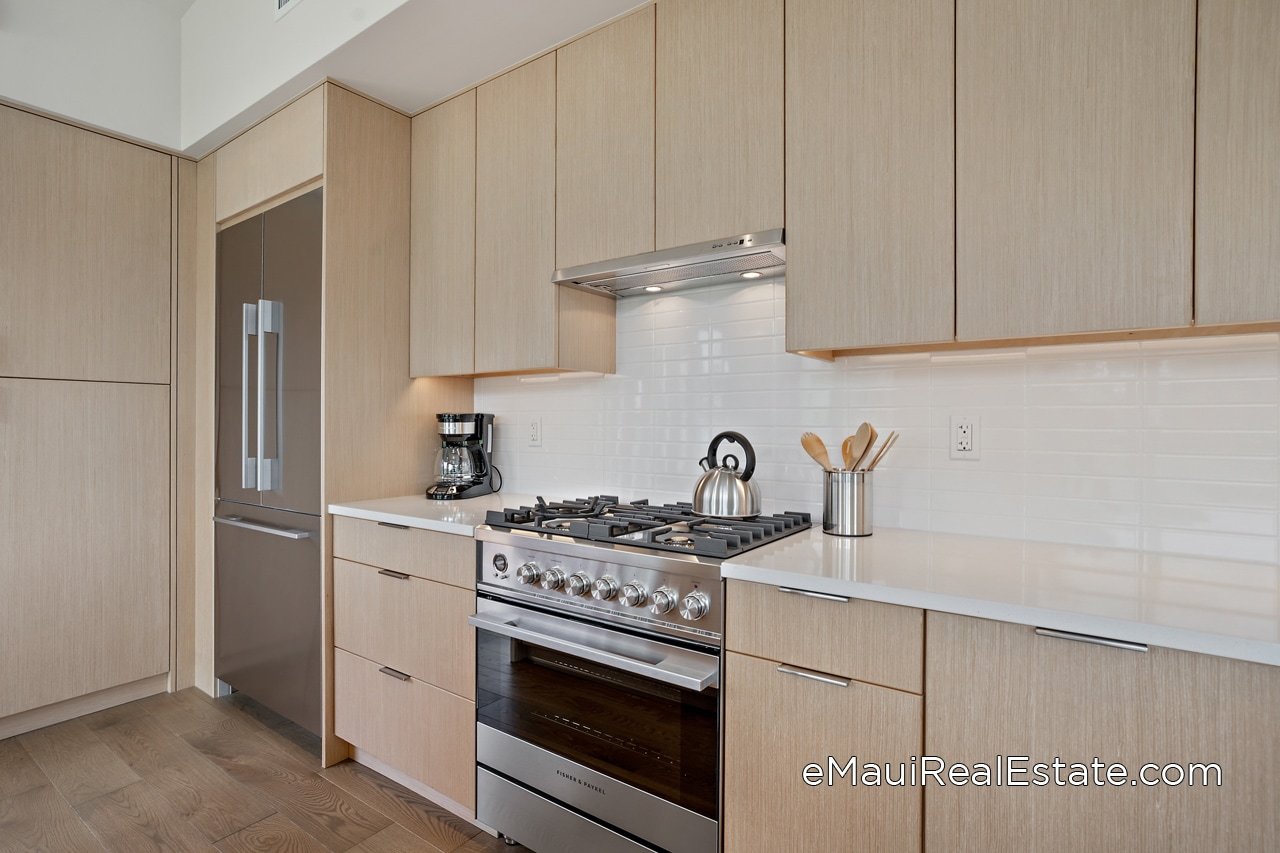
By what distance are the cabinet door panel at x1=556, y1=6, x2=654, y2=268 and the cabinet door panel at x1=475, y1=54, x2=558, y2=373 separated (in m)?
0.06

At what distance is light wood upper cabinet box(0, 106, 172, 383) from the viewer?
2.56 metres

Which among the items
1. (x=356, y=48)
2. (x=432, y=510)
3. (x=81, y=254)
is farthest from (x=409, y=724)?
(x=81, y=254)

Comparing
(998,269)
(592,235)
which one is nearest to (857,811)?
(998,269)

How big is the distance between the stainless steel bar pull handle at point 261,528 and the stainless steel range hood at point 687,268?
1360 mm

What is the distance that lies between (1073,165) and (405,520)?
1.99m

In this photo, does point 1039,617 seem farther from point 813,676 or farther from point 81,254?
point 81,254

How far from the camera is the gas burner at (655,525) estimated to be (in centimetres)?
159

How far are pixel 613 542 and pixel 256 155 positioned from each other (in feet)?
7.48

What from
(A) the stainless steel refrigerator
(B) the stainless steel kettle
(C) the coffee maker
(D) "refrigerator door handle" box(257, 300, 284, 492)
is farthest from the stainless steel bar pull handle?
(B) the stainless steel kettle

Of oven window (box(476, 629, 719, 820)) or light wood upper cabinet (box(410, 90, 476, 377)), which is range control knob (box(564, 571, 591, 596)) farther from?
light wood upper cabinet (box(410, 90, 476, 377))

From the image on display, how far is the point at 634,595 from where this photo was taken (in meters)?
1.60

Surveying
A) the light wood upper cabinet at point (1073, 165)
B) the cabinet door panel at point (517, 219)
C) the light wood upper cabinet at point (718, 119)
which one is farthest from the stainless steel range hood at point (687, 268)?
the light wood upper cabinet at point (1073, 165)

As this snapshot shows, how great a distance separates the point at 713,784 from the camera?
1.51 m

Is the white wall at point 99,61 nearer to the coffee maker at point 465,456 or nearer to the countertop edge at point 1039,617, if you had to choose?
the coffee maker at point 465,456
